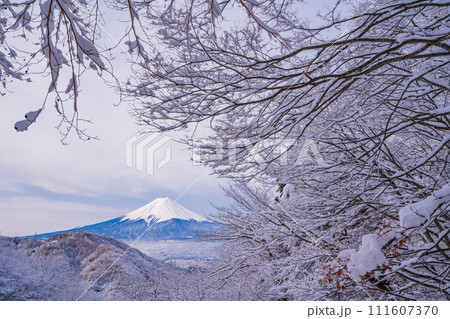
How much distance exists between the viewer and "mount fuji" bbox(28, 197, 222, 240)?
684 cm

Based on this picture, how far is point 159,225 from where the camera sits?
8.52 m

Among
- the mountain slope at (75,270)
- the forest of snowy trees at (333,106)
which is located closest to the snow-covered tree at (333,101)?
the forest of snowy trees at (333,106)

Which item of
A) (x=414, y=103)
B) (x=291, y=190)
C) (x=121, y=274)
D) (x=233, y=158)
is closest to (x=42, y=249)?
(x=121, y=274)

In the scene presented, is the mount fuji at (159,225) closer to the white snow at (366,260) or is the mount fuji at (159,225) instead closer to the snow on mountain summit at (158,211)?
the snow on mountain summit at (158,211)

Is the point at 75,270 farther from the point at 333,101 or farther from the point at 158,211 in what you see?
the point at 333,101

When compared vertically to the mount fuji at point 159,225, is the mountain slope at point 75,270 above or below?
below

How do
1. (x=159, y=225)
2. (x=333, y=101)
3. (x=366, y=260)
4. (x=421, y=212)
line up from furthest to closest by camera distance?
(x=159, y=225)
(x=333, y=101)
(x=366, y=260)
(x=421, y=212)

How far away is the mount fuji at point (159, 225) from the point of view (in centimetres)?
684

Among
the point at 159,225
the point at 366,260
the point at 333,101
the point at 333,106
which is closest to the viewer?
the point at 366,260

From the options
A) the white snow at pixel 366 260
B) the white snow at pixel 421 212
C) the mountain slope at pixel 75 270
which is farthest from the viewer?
the mountain slope at pixel 75 270

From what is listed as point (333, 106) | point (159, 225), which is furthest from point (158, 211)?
point (333, 106)

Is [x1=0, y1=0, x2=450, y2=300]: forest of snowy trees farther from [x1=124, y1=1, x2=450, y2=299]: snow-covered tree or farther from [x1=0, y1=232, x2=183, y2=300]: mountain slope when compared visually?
[x1=0, y1=232, x2=183, y2=300]: mountain slope

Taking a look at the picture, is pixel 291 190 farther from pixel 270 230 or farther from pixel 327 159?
pixel 327 159

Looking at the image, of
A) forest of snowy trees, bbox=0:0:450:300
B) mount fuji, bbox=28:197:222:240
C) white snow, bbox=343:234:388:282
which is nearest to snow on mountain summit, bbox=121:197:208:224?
mount fuji, bbox=28:197:222:240
